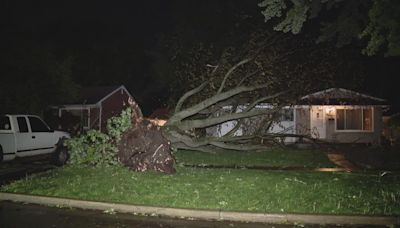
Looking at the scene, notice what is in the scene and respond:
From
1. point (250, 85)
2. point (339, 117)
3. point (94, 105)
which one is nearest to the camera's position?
point (250, 85)

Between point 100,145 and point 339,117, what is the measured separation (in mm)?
18022

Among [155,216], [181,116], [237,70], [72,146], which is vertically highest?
[237,70]

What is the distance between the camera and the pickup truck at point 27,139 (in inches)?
581

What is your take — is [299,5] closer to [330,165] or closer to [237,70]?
[330,165]

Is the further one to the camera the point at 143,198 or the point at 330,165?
the point at 330,165

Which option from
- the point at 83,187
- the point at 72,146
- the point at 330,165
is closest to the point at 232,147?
the point at 330,165

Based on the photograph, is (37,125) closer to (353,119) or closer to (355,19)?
(355,19)

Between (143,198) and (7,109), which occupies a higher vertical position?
(7,109)

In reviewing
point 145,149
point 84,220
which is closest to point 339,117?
point 145,149

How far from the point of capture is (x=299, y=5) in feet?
38.7

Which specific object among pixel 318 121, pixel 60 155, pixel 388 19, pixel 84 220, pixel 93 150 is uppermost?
pixel 388 19

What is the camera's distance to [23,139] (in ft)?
49.5

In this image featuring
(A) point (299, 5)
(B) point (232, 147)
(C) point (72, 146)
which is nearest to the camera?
(A) point (299, 5)

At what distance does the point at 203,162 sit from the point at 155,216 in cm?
774
